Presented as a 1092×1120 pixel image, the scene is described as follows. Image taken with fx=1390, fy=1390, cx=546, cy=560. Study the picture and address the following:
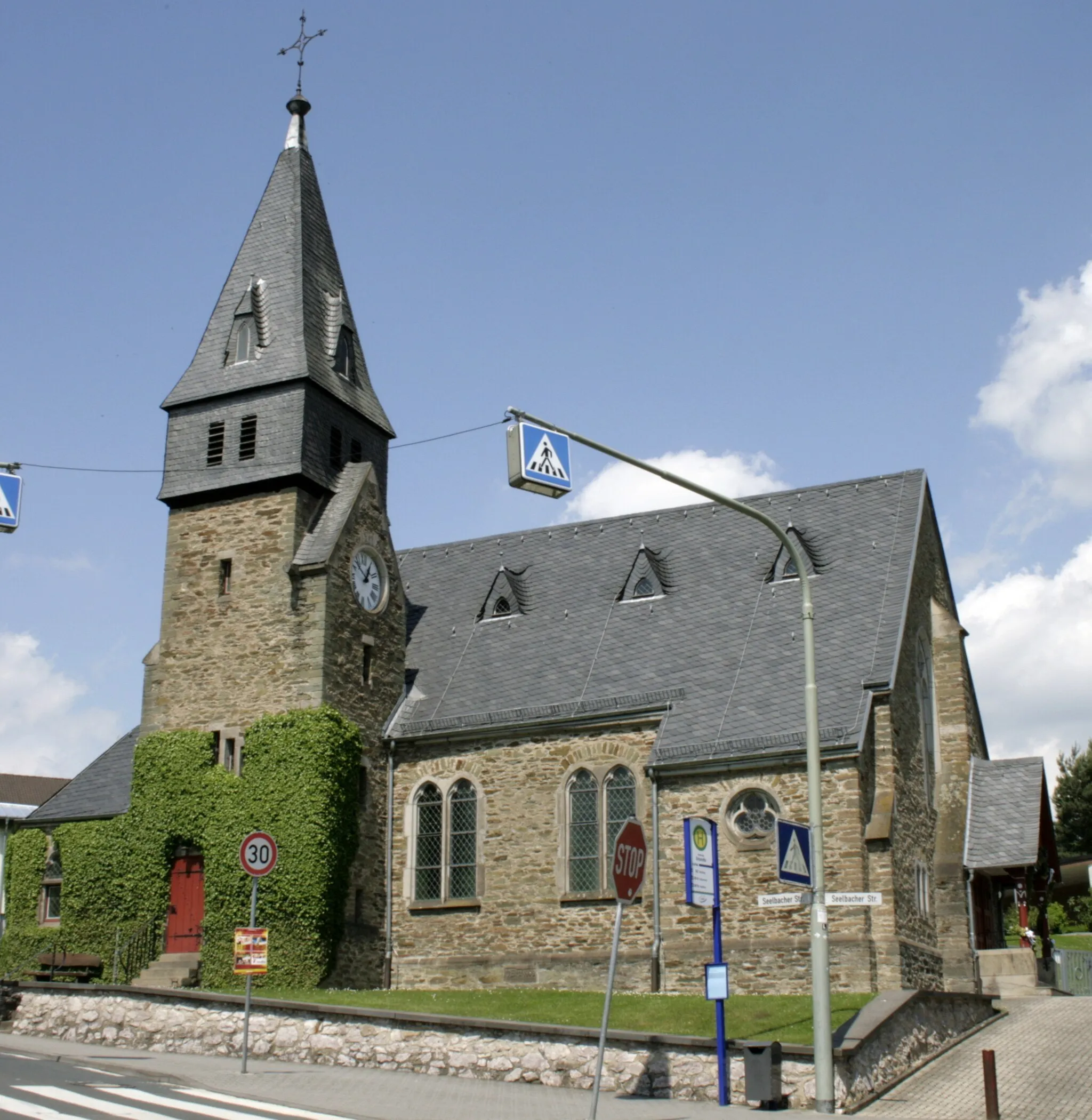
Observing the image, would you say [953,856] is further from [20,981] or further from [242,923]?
[20,981]

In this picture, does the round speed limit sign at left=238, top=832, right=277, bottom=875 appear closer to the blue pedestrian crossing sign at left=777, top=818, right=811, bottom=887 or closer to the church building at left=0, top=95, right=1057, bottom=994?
the blue pedestrian crossing sign at left=777, top=818, right=811, bottom=887

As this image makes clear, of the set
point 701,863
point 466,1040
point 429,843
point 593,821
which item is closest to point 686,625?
point 593,821

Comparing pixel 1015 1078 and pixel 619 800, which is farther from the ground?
pixel 619 800

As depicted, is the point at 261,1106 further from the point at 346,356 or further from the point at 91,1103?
the point at 346,356

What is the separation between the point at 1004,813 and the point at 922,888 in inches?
122

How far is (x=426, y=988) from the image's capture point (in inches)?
1048

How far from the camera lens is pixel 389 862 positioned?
28.2m

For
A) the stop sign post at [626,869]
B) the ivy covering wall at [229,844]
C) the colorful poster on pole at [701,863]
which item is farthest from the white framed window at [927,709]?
the stop sign post at [626,869]

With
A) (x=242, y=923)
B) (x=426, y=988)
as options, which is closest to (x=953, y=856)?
(x=426, y=988)

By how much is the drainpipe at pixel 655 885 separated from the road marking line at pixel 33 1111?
1264 centimetres

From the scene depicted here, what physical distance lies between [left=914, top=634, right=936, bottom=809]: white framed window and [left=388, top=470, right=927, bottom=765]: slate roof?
2.13 metres

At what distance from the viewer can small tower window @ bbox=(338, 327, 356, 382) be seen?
3103 cm

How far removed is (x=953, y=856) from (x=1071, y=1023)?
17.2 feet

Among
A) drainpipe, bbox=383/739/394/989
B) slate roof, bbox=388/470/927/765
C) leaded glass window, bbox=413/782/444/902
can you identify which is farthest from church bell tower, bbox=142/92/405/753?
slate roof, bbox=388/470/927/765
